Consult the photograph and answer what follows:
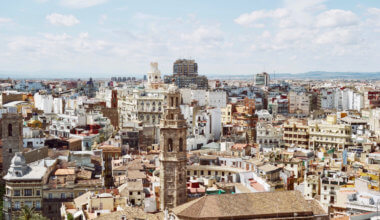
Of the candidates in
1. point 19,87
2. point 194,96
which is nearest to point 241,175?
point 194,96

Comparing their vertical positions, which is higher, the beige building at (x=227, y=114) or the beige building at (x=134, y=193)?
the beige building at (x=227, y=114)

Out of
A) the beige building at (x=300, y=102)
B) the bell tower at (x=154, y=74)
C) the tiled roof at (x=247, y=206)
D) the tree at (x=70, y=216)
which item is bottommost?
the tree at (x=70, y=216)

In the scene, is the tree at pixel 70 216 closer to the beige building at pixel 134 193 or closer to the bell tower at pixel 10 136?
the beige building at pixel 134 193

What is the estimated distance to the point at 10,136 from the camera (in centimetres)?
6053

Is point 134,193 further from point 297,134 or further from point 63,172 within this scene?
point 297,134

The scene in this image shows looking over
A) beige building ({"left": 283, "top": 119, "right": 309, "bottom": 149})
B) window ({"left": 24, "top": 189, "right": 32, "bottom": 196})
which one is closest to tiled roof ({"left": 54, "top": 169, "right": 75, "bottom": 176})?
window ({"left": 24, "top": 189, "right": 32, "bottom": 196})

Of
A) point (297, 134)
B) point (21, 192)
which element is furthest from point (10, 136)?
point (297, 134)

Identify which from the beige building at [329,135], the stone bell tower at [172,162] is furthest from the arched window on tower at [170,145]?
the beige building at [329,135]

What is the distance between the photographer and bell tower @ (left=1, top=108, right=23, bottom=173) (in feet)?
197

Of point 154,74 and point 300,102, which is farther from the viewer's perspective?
point 300,102

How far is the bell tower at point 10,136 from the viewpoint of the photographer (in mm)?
60169

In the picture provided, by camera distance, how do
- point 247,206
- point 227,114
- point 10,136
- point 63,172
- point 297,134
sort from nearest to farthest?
point 247,206
point 63,172
point 10,136
point 297,134
point 227,114

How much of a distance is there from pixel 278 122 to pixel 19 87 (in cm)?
12534

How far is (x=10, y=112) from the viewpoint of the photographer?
6191 centimetres
